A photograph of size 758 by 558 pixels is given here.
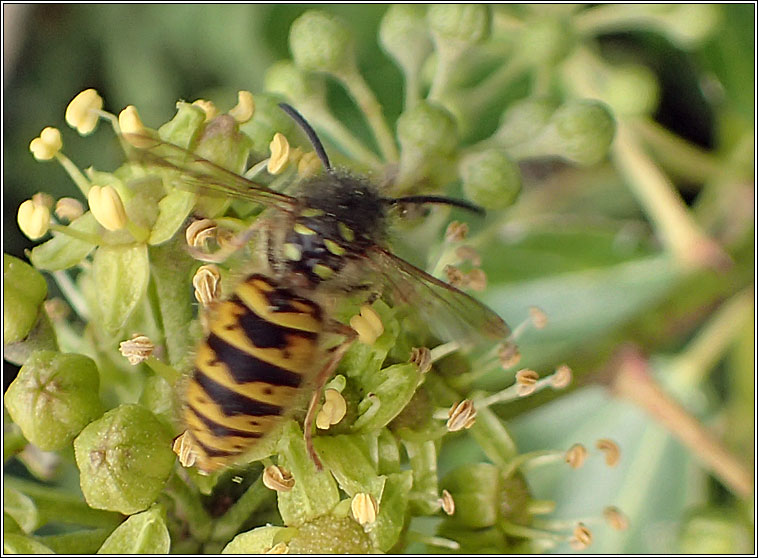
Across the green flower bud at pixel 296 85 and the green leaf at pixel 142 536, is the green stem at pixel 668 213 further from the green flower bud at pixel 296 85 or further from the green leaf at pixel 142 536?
the green leaf at pixel 142 536

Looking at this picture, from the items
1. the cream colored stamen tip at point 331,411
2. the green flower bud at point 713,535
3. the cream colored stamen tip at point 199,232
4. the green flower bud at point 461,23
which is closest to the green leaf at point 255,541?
the cream colored stamen tip at point 331,411

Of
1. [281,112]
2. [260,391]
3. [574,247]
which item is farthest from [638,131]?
[260,391]

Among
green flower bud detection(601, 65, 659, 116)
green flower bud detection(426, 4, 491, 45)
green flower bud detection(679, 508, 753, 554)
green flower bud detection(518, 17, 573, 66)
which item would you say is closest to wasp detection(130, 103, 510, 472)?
green flower bud detection(426, 4, 491, 45)

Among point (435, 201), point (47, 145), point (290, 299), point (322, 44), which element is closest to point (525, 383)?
point (435, 201)

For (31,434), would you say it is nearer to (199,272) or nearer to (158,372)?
(158,372)

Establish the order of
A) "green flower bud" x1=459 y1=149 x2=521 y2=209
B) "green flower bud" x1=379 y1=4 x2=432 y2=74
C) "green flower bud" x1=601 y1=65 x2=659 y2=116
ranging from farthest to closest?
1. "green flower bud" x1=601 y1=65 x2=659 y2=116
2. "green flower bud" x1=379 y1=4 x2=432 y2=74
3. "green flower bud" x1=459 y1=149 x2=521 y2=209

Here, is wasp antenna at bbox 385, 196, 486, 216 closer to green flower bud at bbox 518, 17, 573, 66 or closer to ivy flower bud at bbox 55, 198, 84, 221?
ivy flower bud at bbox 55, 198, 84, 221
